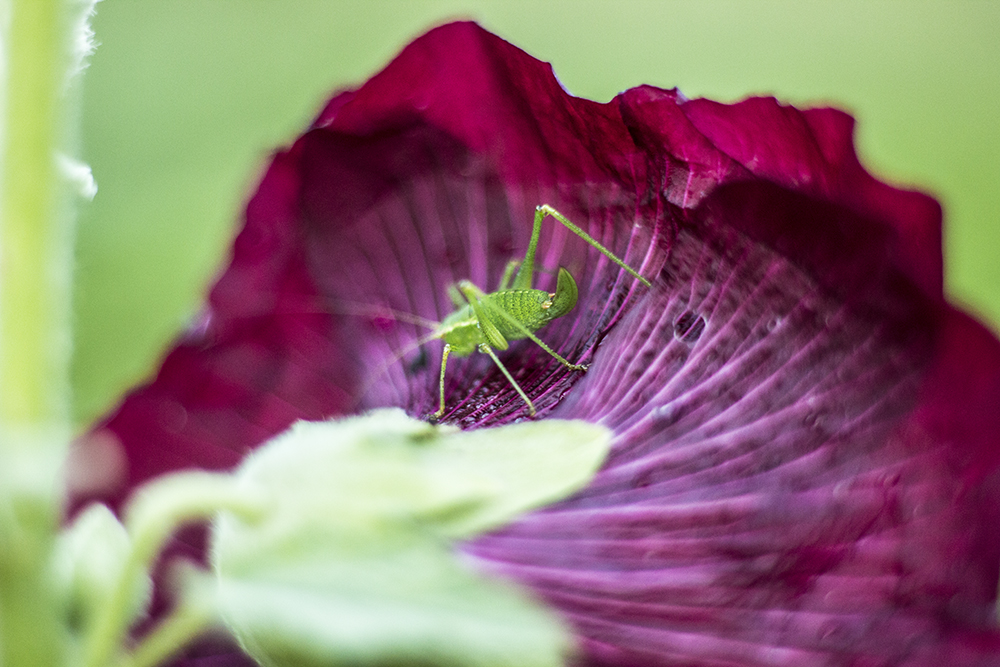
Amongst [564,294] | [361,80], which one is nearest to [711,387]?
[564,294]

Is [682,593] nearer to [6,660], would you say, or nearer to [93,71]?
[6,660]

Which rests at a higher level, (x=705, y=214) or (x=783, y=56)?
(x=783, y=56)

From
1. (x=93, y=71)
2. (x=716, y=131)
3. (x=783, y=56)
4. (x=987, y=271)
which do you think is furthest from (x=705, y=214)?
(x=93, y=71)

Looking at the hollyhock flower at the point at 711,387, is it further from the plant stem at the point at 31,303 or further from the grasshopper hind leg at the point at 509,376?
the plant stem at the point at 31,303

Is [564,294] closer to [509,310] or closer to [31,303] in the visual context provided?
[509,310]

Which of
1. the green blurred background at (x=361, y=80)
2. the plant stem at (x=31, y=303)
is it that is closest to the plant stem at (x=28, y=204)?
the plant stem at (x=31, y=303)

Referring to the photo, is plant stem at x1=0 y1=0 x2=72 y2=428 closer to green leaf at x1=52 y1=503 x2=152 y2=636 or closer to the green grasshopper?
green leaf at x1=52 y1=503 x2=152 y2=636

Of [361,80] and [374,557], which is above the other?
[361,80]
